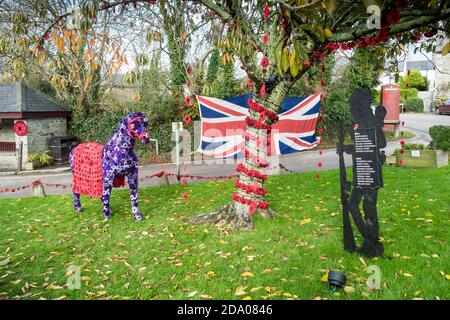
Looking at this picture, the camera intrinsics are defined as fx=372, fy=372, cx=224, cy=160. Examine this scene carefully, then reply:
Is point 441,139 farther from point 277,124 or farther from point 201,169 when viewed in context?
point 201,169

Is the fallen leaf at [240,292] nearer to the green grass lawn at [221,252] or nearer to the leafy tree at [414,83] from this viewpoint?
the green grass lawn at [221,252]

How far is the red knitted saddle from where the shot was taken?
729cm

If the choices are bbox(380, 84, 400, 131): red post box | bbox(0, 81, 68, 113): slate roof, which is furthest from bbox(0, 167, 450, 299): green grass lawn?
bbox(380, 84, 400, 131): red post box

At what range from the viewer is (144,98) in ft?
62.0

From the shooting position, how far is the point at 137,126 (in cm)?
679

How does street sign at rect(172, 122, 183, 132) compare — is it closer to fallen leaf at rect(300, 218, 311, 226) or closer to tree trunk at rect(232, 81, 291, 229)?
tree trunk at rect(232, 81, 291, 229)

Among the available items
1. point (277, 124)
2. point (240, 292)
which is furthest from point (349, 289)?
point (277, 124)

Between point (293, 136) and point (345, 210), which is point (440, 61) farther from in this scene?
point (345, 210)

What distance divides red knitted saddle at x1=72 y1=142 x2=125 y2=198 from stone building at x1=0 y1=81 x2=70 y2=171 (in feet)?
37.6

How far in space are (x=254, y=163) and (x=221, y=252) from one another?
1766 mm

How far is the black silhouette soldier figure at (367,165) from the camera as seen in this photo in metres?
4.84

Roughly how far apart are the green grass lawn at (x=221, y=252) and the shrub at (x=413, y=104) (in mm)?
36160

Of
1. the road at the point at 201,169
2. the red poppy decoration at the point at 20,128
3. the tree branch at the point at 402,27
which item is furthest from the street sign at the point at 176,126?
the red poppy decoration at the point at 20,128
